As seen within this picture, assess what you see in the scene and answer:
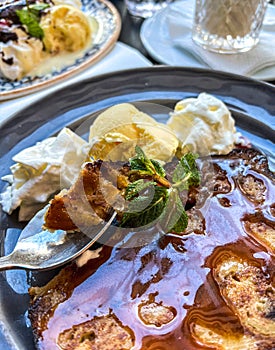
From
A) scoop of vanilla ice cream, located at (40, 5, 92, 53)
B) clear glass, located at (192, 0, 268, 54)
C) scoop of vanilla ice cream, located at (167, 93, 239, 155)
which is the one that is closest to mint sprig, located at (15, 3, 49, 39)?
scoop of vanilla ice cream, located at (40, 5, 92, 53)

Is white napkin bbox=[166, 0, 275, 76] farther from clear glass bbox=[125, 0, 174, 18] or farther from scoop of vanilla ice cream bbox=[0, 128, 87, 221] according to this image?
scoop of vanilla ice cream bbox=[0, 128, 87, 221]

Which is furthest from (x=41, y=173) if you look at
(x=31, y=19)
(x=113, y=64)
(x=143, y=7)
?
(x=143, y=7)

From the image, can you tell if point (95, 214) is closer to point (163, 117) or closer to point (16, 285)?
point (16, 285)

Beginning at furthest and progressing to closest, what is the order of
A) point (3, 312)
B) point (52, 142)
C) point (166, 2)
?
point (166, 2), point (52, 142), point (3, 312)

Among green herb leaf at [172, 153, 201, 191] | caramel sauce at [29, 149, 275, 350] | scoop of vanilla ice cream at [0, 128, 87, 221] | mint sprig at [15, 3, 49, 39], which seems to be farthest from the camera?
mint sprig at [15, 3, 49, 39]

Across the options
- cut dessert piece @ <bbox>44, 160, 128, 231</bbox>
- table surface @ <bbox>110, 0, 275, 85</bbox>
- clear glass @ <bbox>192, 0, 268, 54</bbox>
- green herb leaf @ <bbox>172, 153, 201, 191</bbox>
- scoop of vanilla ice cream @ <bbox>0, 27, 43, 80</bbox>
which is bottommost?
scoop of vanilla ice cream @ <bbox>0, 27, 43, 80</bbox>

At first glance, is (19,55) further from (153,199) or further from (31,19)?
(153,199)

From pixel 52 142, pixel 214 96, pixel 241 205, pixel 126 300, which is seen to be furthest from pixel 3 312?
pixel 214 96
